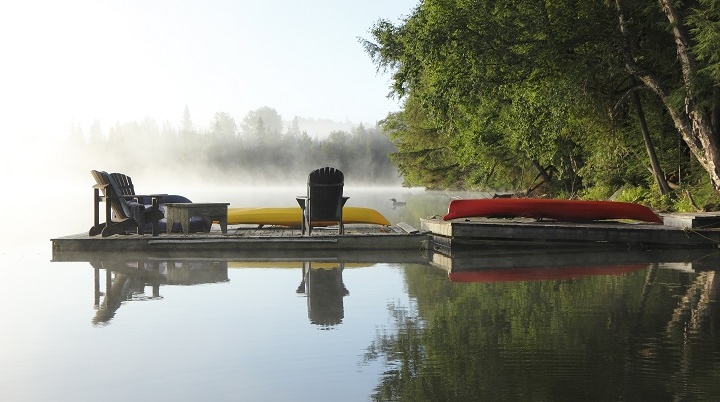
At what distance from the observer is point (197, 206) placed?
52.1ft

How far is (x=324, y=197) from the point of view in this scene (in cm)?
1565

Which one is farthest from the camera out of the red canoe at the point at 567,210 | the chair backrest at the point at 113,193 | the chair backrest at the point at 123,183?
the red canoe at the point at 567,210

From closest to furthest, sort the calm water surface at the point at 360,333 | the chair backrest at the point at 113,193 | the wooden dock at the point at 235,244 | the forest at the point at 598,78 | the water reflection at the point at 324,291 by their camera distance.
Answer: the calm water surface at the point at 360,333 < the water reflection at the point at 324,291 < the wooden dock at the point at 235,244 < the chair backrest at the point at 113,193 < the forest at the point at 598,78

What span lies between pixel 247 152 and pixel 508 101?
13572 cm

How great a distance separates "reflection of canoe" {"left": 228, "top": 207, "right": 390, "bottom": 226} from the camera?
18016mm

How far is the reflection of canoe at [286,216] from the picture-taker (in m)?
18.0

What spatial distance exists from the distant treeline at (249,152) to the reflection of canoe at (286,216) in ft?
335

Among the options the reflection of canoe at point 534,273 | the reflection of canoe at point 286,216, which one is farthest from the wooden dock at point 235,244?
the reflection of canoe at point 534,273

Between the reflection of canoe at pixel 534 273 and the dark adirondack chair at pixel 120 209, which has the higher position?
the dark adirondack chair at pixel 120 209

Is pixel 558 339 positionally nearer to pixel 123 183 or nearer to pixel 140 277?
pixel 140 277

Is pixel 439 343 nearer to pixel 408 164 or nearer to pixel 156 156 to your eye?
pixel 408 164

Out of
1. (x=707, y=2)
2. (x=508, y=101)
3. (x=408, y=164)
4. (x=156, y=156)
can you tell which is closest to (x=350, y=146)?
(x=156, y=156)

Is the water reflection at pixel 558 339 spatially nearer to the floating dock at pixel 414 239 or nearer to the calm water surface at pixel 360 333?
the calm water surface at pixel 360 333

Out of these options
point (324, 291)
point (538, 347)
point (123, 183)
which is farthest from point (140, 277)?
point (538, 347)
